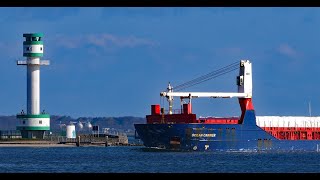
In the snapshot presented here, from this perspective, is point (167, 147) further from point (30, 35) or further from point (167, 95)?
point (30, 35)

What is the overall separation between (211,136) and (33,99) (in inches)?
1140

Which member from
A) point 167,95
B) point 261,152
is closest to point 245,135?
point 261,152

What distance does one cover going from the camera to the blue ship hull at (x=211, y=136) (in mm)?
60219

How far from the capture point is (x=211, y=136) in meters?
60.6

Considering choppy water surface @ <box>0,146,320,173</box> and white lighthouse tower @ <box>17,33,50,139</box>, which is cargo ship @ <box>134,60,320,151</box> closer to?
choppy water surface @ <box>0,146,320,173</box>

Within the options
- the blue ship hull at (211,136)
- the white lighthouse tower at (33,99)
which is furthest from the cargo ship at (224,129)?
the white lighthouse tower at (33,99)

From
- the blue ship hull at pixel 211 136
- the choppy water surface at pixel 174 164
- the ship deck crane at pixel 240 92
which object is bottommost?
the choppy water surface at pixel 174 164

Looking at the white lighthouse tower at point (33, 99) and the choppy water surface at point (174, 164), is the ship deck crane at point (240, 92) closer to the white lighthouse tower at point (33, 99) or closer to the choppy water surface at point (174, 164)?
the choppy water surface at point (174, 164)

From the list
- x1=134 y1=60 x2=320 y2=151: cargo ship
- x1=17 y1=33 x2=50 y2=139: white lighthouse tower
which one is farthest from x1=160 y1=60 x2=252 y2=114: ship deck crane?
x1=17 y1=33 x2=50 y2=139: white lighthouse tower

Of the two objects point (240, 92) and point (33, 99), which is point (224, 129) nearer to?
point (240, 92)

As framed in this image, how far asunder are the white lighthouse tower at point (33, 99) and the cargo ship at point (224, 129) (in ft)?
69.0
